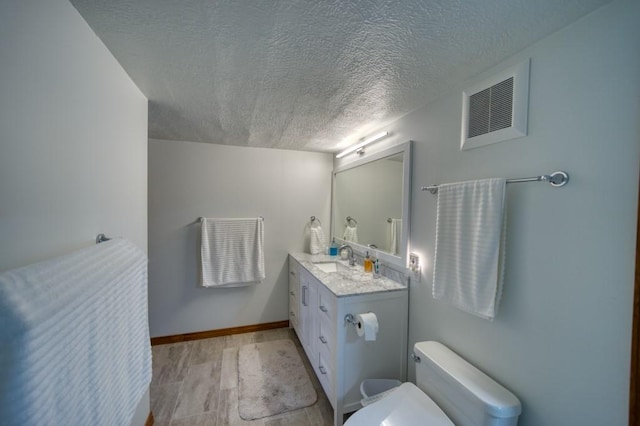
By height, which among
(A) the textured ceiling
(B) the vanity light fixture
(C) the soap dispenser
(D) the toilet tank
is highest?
(A) the textured ceiling

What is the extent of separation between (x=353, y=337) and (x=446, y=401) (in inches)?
23.2

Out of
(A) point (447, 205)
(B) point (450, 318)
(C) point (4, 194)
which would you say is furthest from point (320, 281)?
(C) point (4, 194)

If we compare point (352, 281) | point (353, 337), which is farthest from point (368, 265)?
point (353, 337)

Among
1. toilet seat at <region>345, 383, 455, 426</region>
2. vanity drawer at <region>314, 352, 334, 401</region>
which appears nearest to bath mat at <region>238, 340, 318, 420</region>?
vanity drawer at <region>314, 352, 334, 401</region>

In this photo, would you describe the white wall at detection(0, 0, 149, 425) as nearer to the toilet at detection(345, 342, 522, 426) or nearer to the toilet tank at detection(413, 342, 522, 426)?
the toilet at detection(345, 342, 522, 426)

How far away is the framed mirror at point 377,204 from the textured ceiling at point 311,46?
1.50 feet

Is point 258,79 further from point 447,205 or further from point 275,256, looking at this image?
point 275,256

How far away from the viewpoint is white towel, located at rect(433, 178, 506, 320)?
1.08m

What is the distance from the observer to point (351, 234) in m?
2.64

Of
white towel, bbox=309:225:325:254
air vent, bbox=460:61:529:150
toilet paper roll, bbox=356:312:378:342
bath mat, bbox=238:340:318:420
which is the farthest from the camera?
white towel, bbox=309:225:325:254

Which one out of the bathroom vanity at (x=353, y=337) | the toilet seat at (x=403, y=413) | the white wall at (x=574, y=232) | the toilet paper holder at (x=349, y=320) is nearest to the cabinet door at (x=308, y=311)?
the bathroom vanity at (x=353, y=337)

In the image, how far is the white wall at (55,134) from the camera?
0.61m

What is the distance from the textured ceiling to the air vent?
3.6 inches

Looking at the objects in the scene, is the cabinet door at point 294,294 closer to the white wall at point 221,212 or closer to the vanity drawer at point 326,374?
the white wall at point 221,212
